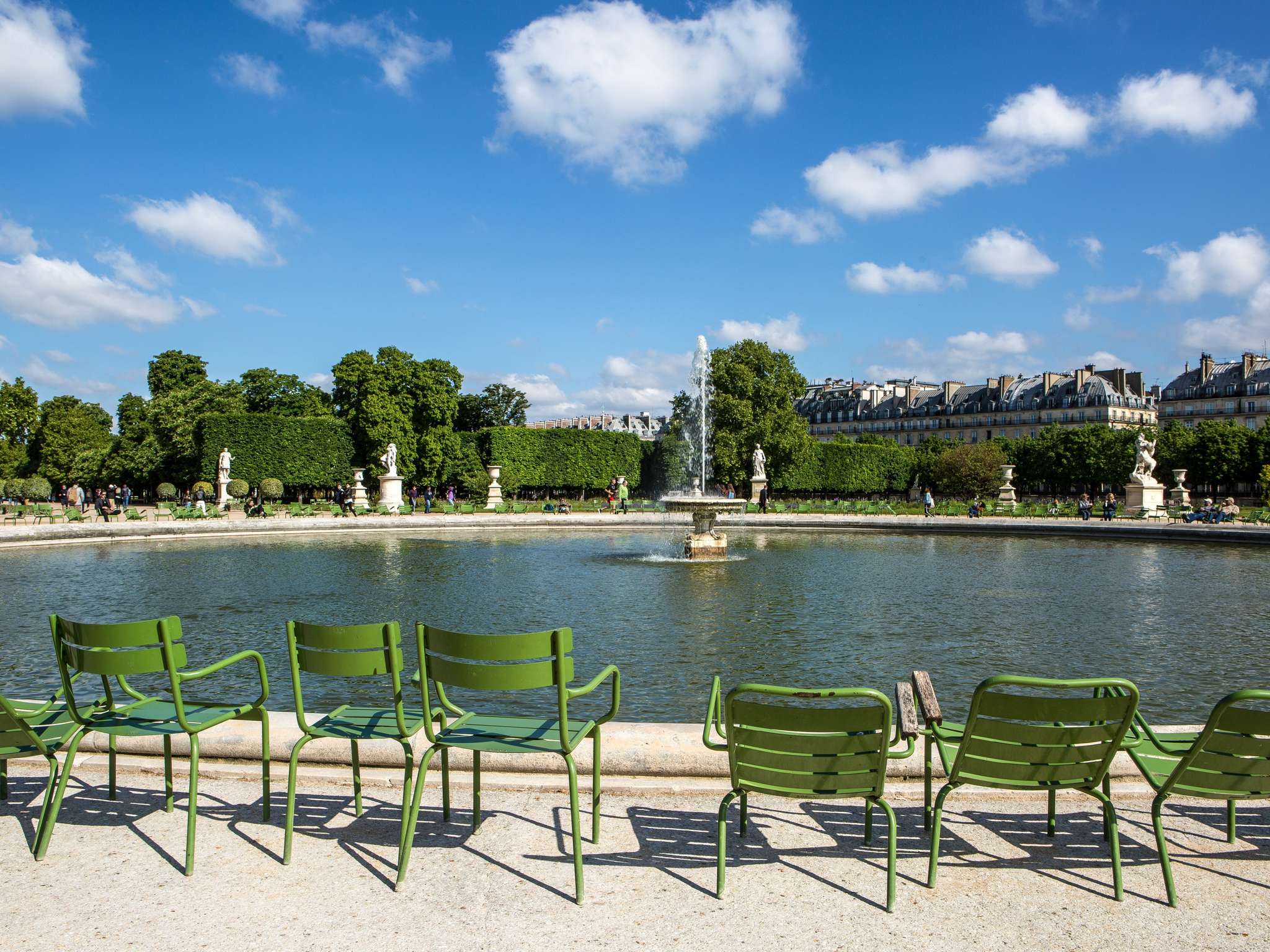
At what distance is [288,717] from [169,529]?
24982 millimetres

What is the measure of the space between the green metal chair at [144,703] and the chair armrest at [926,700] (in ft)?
9.93

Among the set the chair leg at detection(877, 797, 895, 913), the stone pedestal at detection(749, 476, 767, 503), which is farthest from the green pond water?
the stone pedestal at detection(749, 476, 767, 503)

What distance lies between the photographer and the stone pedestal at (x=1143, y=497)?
3588cm

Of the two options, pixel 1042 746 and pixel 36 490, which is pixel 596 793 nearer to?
pixel 1042 746

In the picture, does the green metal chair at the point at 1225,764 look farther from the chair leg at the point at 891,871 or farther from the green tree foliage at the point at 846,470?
the green tree foliage at the point at 846,470

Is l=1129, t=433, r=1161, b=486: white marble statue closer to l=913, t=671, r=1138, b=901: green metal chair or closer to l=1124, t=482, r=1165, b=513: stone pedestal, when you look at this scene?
A: l=1124, t=482, r=1165, b=513: stone pedestal

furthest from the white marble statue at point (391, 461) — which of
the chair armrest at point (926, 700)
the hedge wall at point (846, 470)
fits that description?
the chair armrest at point (926, 700)

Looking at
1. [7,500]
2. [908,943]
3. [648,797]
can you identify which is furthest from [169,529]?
[7,500]

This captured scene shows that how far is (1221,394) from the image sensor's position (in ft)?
280

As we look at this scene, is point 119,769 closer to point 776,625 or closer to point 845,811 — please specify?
point 845,811

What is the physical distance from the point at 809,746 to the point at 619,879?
3.12 ft

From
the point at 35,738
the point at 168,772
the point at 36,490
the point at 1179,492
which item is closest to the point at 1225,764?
the point at 168,772

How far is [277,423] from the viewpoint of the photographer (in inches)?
1825

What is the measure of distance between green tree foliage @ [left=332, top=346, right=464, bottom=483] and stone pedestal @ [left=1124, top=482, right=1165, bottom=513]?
1304 inches
